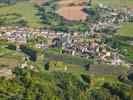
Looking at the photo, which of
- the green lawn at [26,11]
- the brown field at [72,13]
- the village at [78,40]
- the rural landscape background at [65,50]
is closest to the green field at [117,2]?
the rural landscape background at [65,50]

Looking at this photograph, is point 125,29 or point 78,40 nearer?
point 78,40

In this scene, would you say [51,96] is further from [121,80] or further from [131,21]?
[131,21]

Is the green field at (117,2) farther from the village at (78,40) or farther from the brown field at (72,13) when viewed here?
the village at (78,40)

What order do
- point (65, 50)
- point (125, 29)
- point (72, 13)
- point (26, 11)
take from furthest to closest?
point (72, 13), point (26, 11), point (125, 29), point (65, 50)

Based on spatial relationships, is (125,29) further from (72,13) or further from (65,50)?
(65,50)

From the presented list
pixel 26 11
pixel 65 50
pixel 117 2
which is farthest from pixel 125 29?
pixel 117 2
